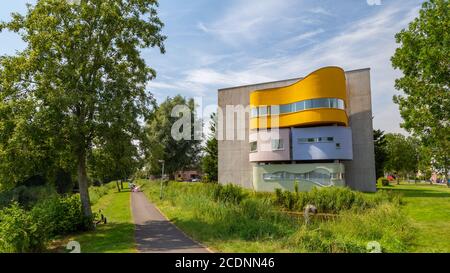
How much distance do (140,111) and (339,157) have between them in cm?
2550

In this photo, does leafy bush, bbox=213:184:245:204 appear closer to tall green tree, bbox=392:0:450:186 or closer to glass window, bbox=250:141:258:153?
tall green tree, bbox=392:0:450:186

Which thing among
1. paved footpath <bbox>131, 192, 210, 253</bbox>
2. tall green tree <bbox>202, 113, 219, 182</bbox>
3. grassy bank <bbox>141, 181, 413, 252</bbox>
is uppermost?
tall green tree <bbox>202, 113, 219, 182</bbox>

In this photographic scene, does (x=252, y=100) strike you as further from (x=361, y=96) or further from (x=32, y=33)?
(x=32, y=33)

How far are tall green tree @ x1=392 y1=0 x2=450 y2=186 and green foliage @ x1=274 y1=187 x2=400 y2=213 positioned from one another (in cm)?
523

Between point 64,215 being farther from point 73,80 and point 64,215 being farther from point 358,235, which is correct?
point 358,235

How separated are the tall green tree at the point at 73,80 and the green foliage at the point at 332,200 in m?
14.1

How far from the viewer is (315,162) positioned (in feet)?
131

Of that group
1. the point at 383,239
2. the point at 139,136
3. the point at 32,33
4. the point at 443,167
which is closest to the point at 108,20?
the point at 32,33

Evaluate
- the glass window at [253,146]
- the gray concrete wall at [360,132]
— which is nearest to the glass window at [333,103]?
the gray concrete wall at [360,132]

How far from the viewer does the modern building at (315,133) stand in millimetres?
37781

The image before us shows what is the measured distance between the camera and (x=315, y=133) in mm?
38812

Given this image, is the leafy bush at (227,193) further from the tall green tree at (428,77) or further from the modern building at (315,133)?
the modern building at (315,133)

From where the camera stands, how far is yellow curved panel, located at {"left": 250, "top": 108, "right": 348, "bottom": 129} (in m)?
37.5

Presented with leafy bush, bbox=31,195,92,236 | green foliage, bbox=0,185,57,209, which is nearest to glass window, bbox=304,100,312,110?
leafy bush, bbox=31,195,92,236
